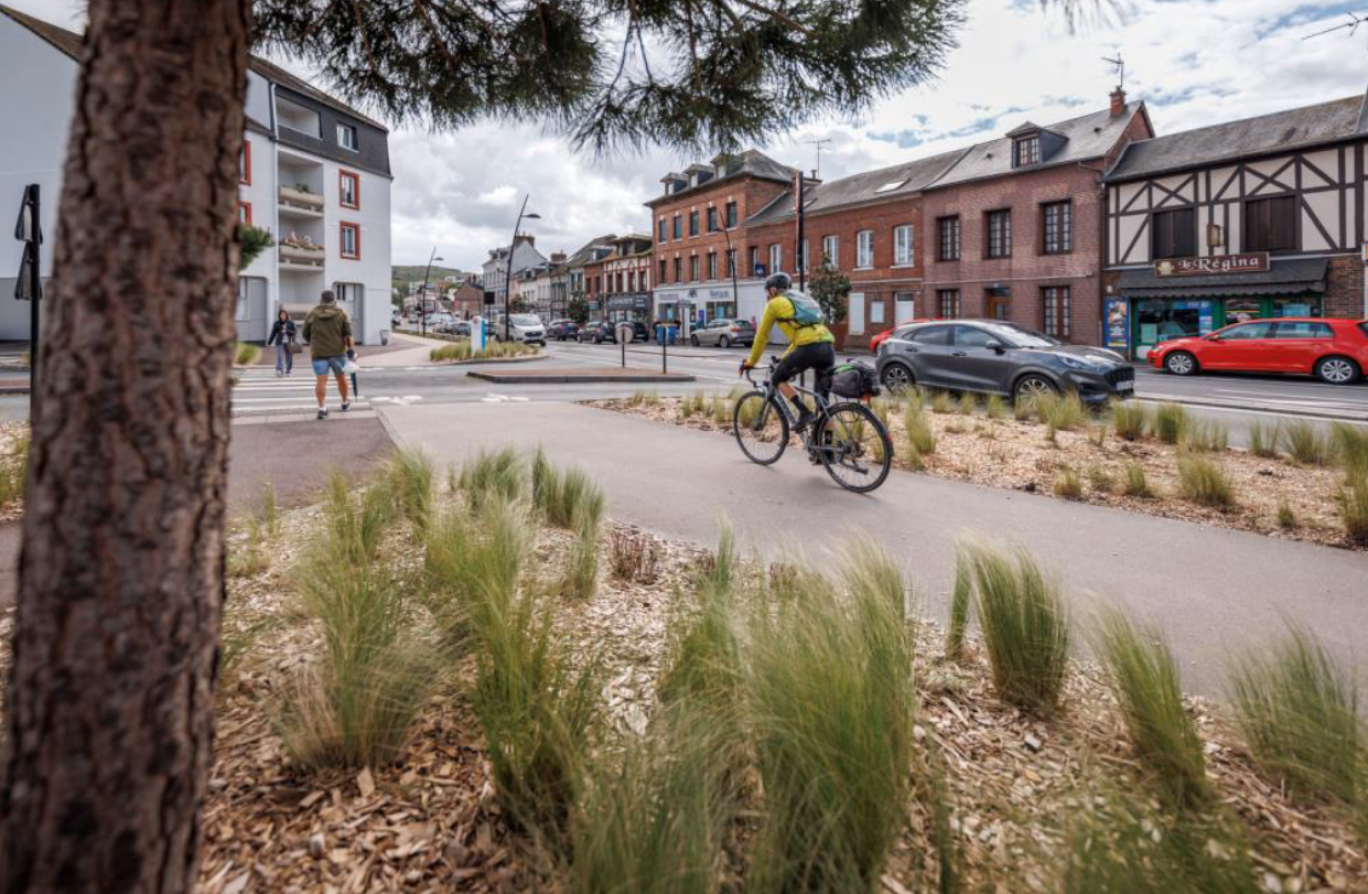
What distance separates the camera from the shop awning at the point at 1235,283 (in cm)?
2600

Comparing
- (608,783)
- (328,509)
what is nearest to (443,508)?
(328,509)

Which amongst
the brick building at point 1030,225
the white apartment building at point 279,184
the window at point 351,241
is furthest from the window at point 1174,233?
the window at point 351,241

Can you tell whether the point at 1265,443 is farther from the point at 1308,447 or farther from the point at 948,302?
the point at 948,302

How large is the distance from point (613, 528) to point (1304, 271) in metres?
29.6

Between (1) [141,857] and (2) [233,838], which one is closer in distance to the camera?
(1) [141,857]

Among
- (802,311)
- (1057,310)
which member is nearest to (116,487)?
(802,311)

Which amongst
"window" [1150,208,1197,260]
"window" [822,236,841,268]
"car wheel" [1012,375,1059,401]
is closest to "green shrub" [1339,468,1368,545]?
"car wheel" [1012,375,1059,401]

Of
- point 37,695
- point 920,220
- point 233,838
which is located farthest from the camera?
point 920,220

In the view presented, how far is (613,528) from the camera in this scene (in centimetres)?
537

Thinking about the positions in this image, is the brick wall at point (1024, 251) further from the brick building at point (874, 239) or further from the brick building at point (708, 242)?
the brick building at point (708, 242)

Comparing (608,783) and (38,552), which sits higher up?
(38,552)

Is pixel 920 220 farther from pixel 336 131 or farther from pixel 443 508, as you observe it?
pixel 443 508

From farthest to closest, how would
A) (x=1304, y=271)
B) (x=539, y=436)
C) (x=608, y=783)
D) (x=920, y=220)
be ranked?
1. (x=920, y=220)
2. (x=1304, y=271)
3. (x=539, y=436)
4. (x=608, y=783)

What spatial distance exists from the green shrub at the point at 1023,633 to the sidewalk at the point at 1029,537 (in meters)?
0.38
